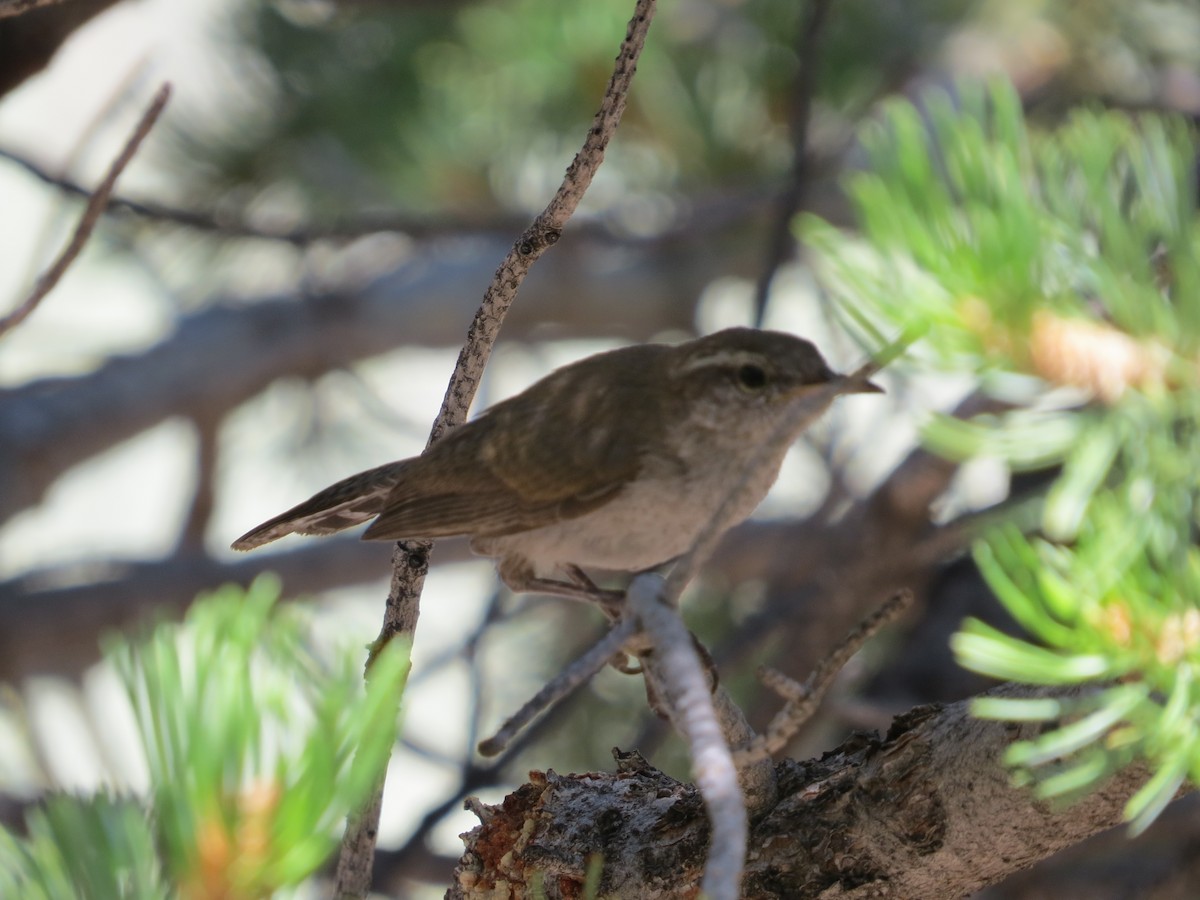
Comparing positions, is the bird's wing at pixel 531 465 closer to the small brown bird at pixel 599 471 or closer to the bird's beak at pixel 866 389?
the small brown bird at pixel 599 471

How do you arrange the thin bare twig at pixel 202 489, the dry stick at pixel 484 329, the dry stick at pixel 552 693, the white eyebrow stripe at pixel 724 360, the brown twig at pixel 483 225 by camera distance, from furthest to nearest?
the thin bare twig at pixel 202 489, the brown twig at pixel 483 225, the white eyebrow stripe at pixel 724 360, the dry stick at pixel 484 329, the dry stick at pixel 552 693

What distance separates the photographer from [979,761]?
6.20ft

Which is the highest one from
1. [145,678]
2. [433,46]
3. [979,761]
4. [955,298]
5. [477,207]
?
[433,46]

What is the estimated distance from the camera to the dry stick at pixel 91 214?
7.30 feet

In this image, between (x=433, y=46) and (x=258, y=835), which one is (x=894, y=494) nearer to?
(x=258, y=835)

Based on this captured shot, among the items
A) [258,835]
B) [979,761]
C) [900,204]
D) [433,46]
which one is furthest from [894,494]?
[433,46]

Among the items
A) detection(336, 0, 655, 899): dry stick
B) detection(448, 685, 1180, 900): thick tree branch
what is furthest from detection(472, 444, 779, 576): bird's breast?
detection(448, 685, 1180, 900): thick tree branch

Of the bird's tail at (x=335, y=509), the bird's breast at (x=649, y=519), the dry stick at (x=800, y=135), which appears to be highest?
the dry stick at (x=800, y=135)

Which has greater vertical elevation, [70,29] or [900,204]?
[70,29]

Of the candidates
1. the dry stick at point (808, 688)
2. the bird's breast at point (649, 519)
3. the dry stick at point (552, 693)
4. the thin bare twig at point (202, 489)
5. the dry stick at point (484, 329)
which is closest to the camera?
the dry stick at point (552, 693)

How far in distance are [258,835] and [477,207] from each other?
5.09m

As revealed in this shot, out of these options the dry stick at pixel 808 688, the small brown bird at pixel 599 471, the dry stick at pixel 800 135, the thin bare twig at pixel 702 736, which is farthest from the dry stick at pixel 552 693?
the dry stick at pixel 800 135

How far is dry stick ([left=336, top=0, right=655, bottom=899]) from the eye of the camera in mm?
1878

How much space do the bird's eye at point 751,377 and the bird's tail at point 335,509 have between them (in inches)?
36.6
